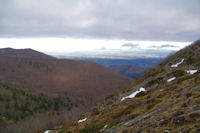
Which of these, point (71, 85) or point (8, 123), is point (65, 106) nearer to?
point (8, 123)

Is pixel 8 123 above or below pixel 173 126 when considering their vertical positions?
below

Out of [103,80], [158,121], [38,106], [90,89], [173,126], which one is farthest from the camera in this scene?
[103,80]

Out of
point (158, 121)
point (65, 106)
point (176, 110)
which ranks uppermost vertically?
point (176, 110)

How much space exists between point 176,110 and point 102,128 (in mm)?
6900

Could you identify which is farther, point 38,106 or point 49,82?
point 49,82

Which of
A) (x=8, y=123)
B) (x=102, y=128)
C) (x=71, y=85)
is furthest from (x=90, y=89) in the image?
(x=102, y=128)

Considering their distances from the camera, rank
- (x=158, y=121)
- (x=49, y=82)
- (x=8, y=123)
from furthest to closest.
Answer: (x=49, y=82) < (x=8, y=123) < (x=158, y=121)

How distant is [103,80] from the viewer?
180000mm

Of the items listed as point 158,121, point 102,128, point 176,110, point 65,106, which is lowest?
point 65,106

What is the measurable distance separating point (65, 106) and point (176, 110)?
316 ft

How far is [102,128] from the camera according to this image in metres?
13.4

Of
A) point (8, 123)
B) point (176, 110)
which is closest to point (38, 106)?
point (8, 123)

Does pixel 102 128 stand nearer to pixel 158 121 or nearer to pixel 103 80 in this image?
pixel 158 121

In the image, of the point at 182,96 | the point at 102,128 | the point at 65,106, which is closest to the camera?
the point at 182,96
